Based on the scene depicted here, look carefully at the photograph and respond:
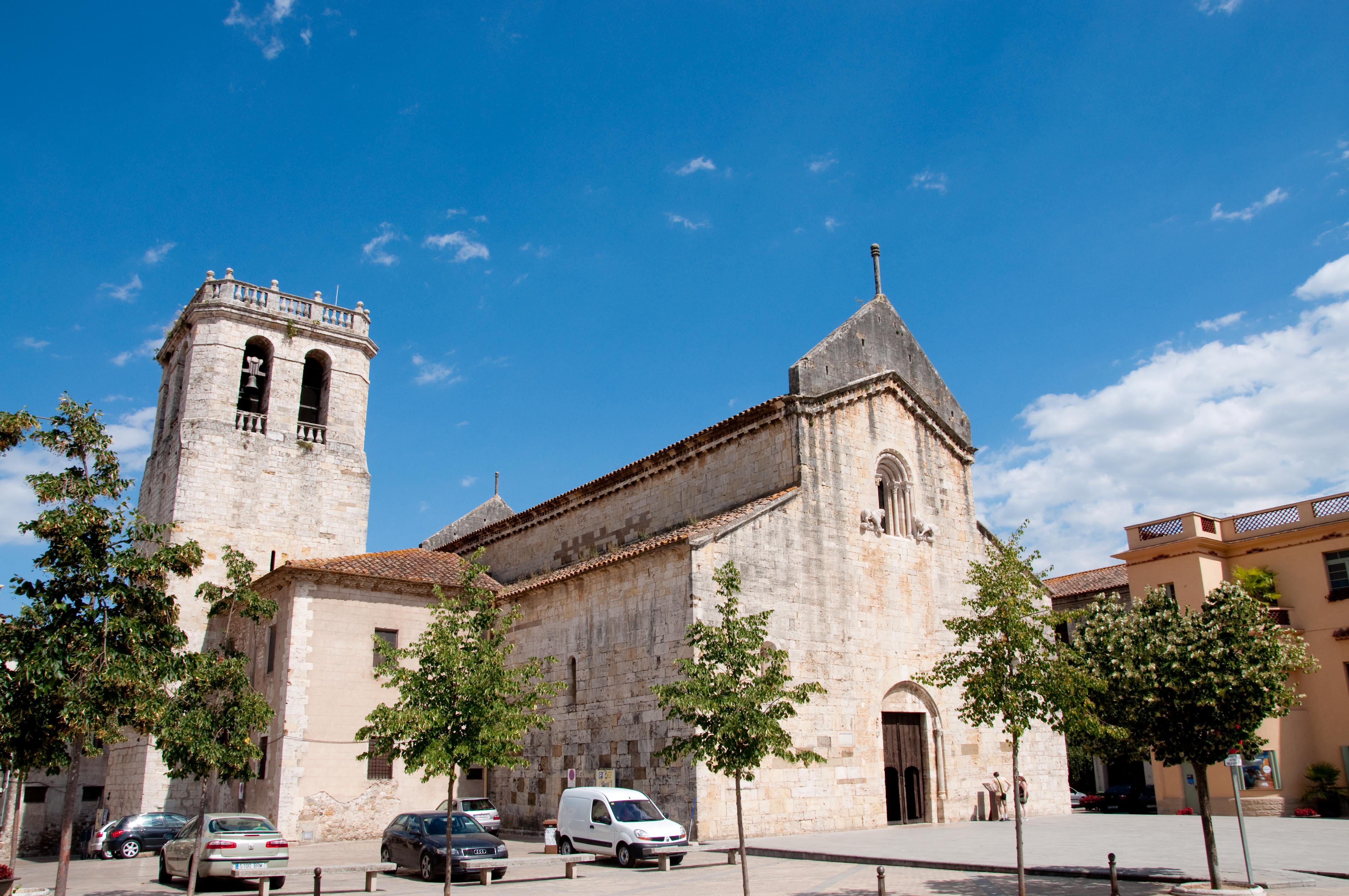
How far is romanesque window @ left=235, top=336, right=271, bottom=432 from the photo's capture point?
32.2 m

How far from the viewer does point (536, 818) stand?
2431 centimetres

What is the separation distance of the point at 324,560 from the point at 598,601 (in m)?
8.97

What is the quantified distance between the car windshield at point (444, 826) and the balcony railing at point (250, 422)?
18479 mm

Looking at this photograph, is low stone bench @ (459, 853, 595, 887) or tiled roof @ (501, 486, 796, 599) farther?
tiled roof @ (501, 486, 796, 599)

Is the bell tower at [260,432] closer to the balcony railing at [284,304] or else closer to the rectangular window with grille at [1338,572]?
the balcony railing at [284,304]

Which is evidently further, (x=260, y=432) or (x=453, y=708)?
(x=260, y=432)

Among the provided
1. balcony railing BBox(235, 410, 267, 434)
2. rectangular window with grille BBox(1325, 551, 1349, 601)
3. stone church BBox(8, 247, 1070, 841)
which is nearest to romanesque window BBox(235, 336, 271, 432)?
balcony railing BBox(235, 410, 267, 434)

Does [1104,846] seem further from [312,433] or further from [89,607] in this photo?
[312,433]

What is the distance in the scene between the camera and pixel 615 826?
18.5 metres

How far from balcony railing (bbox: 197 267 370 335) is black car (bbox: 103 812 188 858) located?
1652cm

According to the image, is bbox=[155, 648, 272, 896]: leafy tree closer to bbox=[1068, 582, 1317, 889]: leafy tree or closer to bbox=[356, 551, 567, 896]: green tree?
bbox=[356, 551, 567, 896]: green tree

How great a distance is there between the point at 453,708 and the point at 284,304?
24.0m

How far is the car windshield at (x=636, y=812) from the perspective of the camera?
735 inches

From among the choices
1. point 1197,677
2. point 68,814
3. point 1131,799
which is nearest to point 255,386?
point 68,814
